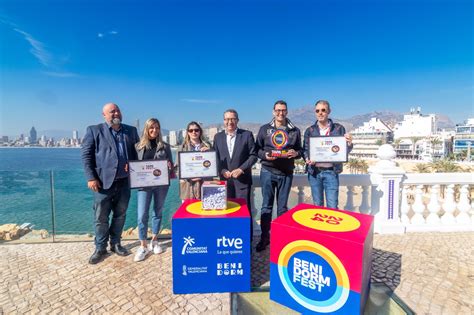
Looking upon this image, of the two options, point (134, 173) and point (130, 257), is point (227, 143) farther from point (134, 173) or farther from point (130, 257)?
point (130, 257)

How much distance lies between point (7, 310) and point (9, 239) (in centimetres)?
228

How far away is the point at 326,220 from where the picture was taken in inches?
91.5

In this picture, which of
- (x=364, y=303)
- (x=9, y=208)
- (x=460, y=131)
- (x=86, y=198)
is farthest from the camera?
(x=460, y=131)

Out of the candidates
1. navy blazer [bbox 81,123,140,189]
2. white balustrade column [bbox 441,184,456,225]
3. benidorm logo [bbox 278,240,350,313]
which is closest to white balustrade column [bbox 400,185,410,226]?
white balustrade column [bbox 441,184,456,225]

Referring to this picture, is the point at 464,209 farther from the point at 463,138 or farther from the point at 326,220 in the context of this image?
the point at 463,138

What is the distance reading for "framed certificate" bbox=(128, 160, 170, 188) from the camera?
3.24 m

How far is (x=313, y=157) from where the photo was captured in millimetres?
3611

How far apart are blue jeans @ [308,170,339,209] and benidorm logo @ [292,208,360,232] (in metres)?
1.23

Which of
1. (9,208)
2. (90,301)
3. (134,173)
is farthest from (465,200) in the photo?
(9,208)

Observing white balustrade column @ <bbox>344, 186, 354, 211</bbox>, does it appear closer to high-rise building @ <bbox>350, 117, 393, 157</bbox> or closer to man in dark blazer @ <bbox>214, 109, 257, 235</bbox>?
man in dark blazer @ <bbox>214, 109, 257, 235</bbox>

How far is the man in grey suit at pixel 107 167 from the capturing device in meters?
3.31

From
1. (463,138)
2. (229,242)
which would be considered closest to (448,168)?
(229,242)

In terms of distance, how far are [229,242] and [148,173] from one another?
5.11ft

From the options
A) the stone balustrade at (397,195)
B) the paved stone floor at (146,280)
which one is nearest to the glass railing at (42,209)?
the paved stone floor at (146,280)
